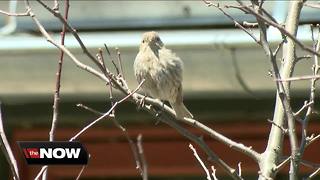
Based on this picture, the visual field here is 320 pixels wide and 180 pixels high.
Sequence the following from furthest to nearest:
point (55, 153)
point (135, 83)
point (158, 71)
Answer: point (135, 83) < point (158, 71) < point (55, 153)

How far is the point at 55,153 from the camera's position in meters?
2.14

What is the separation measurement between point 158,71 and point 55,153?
1.96 meters

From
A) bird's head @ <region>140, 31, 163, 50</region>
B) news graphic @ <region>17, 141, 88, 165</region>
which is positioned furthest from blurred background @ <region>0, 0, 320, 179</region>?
news graphic @ <region>17, 141, 88, 165</region>

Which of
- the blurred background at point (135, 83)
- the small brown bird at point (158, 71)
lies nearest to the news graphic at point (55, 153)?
the small brown bird at point (158, 71)

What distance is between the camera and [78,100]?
5293 millimetres

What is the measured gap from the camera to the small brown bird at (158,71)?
405 centimetres

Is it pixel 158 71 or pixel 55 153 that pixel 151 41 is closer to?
pixel 158 71

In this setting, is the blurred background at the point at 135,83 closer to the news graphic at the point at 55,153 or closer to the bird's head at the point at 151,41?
the bird's head at the point at 151,41

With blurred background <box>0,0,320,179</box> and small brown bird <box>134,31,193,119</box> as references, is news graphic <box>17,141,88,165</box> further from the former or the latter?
blurred background <box>0,0,320,179</box>

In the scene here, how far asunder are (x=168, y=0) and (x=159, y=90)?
1637mm

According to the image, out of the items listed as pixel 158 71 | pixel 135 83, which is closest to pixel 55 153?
pixel 158 71

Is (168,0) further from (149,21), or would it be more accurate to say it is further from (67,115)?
(67,115)

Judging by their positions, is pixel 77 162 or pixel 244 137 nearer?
pixel 77 162

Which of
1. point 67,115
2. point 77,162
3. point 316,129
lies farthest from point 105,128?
point 77,162
